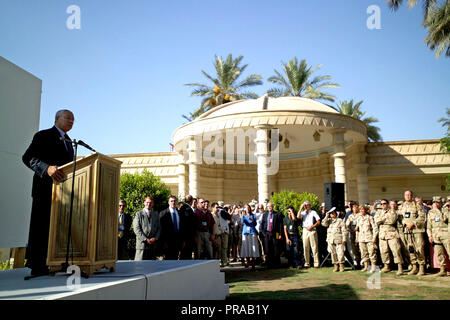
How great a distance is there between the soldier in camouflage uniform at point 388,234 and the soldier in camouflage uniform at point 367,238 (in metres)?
0.19

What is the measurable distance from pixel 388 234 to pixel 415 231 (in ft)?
1.99

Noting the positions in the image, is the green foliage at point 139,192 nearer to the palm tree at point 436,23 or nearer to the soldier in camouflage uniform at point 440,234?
the soldier in camouflage uniform at point 440,234

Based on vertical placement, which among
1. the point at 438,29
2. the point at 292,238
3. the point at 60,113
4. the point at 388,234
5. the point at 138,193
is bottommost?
the point at 292,238

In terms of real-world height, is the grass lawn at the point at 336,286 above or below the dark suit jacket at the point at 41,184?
below

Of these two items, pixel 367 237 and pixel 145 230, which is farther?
pixel 367 237

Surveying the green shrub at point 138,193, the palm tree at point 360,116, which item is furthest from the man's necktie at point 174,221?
the palm tree at point 360,116

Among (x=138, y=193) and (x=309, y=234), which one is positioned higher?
(x=138, y=193)

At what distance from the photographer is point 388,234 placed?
8445mm

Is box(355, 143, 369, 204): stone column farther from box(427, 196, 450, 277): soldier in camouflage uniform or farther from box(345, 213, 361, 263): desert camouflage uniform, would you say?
box(427, 196, 450, 277): soldier in camouflage uniform

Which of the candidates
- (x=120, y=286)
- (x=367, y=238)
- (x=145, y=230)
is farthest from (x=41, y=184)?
(x=367, y=238)

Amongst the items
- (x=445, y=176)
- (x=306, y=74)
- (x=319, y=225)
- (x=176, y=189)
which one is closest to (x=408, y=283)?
(x=319, y=225)

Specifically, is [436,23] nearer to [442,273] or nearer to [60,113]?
[442,273]

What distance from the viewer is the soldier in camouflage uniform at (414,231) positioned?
26.5 feet
